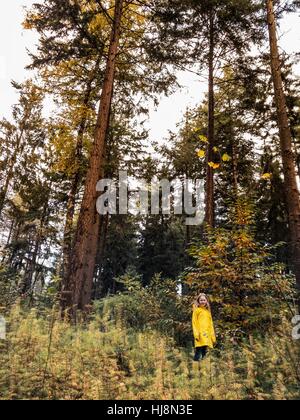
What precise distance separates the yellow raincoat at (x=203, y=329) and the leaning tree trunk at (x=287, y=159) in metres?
2.87

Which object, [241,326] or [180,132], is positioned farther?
[180,132]

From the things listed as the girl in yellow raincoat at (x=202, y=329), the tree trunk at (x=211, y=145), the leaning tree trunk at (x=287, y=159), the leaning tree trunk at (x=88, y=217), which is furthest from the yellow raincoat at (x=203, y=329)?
the tree trunk at (x=211, y=145)

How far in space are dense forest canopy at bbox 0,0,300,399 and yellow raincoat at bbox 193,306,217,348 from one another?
51 centimetres

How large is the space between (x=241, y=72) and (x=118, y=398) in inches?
501

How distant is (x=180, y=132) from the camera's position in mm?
22391

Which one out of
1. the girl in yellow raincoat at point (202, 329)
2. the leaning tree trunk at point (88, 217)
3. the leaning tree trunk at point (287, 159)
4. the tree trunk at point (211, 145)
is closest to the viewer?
the girl in yellow raincoat at point (202, 329)

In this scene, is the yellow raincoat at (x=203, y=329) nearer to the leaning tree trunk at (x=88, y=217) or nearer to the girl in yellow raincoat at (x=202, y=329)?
the girl in yellow raincoat at (x=202, y=329)

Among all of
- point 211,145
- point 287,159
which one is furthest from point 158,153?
point 287,159

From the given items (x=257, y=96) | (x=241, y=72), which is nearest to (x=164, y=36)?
(x=241, y=72)

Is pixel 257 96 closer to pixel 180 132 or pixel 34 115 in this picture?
pixel 180 132

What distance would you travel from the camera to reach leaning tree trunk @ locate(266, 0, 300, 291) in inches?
339

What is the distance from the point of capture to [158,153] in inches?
879

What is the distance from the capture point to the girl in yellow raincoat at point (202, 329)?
6.67 meters

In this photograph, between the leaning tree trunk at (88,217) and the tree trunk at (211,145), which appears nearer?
the leaning tree trunk at (88,217)
